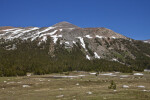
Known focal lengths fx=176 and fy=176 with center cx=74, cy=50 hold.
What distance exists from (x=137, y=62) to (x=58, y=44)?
68.7 m

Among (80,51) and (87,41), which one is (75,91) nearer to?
(80,51)

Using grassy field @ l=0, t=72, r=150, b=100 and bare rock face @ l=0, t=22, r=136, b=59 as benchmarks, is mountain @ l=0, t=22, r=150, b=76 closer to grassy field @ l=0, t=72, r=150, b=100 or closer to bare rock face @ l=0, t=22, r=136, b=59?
bare rock face @ l=0, t=22, r=136, b=59

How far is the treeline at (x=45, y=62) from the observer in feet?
297

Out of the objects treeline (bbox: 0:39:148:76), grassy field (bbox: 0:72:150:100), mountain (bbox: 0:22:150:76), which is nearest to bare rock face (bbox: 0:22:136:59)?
mountain (bbox: 0:22:150:76)

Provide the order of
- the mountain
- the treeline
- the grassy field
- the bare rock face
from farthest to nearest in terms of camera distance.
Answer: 1. the bare rock face
2. the mountain
3. the treeline
4. the grassy field

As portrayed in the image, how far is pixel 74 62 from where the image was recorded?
119938mm

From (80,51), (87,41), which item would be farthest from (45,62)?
(87,41)

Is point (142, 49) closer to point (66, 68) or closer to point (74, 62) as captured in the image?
point (74, 62)

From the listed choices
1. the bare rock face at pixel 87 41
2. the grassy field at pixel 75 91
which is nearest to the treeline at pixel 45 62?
the bare rock face at pixel 87 41

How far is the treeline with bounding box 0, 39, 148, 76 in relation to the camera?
9038cm

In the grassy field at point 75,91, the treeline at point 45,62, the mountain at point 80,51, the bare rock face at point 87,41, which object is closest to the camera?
the grassy field at point 75,91

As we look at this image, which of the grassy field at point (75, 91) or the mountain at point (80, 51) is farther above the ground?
the mountain at point (80, 51)

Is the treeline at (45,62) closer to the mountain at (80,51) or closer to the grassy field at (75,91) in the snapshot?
the mountain at (80,51)

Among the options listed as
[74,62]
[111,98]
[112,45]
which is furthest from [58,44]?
[111,98]
